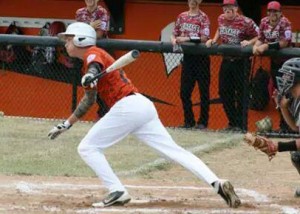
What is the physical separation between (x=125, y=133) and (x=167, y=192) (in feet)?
3.36

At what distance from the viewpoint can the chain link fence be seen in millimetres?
12992

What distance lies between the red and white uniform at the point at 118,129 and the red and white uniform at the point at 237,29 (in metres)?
4.93

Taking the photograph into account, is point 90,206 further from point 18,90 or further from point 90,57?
point 18,90

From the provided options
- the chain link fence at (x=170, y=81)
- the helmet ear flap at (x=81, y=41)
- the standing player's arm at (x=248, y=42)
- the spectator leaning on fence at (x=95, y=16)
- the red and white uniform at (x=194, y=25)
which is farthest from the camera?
the spectator leaning on fence at (x=95, y=16)

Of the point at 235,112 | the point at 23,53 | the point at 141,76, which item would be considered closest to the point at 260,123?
the point at 235,112

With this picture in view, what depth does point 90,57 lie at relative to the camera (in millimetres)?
7848

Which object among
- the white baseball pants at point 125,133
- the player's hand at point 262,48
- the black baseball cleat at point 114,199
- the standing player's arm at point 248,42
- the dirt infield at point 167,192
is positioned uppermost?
the standing player's arm at point 248,42

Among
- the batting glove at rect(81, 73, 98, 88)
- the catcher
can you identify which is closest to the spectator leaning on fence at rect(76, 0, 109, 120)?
the batting glove at rect(81, 73, 98, 88)

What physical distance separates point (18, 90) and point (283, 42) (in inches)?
209

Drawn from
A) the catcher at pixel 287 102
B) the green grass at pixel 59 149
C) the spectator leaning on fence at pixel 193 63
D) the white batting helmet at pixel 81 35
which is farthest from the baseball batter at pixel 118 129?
the spectator leaning on fence at pixel 193 63

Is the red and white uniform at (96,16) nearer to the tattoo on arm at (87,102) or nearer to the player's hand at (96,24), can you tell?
the player's hand at (96,24)

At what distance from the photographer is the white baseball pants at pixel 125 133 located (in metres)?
7.88

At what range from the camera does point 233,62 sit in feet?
42.6

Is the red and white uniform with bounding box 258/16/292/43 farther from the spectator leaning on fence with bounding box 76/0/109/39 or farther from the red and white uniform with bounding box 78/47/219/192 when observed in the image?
the red and white uniform with bounding box 78/47/219/192
